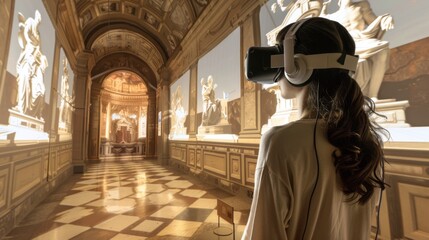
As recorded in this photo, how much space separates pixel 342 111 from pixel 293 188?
0.27 m

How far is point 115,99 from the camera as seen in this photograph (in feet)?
53.6

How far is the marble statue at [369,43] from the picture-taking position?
2.22 m

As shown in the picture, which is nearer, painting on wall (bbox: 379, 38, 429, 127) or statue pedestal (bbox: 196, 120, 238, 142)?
painting on wall (bbox: 379, 38, 429, 127)

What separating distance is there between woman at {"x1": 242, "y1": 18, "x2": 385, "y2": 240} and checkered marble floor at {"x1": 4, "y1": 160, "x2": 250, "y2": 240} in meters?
2.17

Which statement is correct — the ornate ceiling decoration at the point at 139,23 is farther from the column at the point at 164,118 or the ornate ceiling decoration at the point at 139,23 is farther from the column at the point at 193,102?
the column at the point at 193,102

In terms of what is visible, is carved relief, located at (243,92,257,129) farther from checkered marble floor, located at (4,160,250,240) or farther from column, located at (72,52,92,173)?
column, located at (72,52,92,173)

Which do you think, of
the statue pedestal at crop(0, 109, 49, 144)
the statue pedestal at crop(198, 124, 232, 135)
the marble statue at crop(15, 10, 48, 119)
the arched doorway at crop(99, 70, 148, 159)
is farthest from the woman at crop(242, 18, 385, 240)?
the arched doorway at crop(99, 70, 148, 159)

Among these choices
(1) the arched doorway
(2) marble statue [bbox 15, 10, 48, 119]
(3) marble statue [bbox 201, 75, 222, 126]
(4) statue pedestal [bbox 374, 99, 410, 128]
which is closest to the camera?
(4) statue pedestal [bbox 374, 99, 410, 128]

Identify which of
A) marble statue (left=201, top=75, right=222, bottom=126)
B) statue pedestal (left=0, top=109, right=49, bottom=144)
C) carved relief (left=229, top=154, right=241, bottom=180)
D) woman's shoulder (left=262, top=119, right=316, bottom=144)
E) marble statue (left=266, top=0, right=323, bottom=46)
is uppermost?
marble statue (left=266, top=0, right=323, bottom=46)

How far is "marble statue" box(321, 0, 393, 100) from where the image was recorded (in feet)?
7.29

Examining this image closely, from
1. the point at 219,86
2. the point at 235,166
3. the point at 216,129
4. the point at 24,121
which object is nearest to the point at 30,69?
the point at 24,121

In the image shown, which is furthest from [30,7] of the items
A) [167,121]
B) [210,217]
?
[167,121]

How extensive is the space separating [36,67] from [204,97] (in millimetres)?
3652

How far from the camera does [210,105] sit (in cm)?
560
